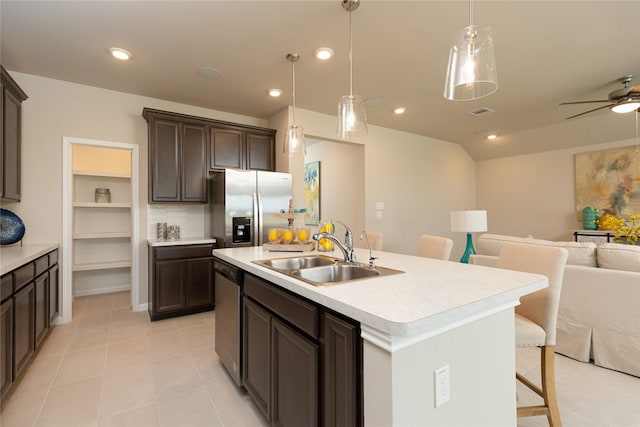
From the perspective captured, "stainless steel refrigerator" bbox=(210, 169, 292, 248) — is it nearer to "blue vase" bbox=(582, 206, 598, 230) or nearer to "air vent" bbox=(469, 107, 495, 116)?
"air vent" bbox=(469, 107, 495, 116)

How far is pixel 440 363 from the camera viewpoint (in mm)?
1018

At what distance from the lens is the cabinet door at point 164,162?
360cm

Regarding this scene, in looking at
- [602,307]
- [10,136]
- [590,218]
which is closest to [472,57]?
[602,307]

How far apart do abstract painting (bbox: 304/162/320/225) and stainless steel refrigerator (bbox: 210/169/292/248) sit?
204cm

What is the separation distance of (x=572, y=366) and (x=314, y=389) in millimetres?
2328

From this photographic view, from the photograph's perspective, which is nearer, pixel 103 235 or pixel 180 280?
pixel 180 280

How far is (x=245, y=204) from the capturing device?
12.2 ft

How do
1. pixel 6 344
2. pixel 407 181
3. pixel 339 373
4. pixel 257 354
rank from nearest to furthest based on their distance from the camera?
pixel 339 373 < pixel 257 354 < pixel 6 344 < pixel 407 181

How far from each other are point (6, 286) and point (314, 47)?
2.86m

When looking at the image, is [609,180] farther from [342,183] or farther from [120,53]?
[120,53]

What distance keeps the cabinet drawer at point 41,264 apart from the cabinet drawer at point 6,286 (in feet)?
2.03

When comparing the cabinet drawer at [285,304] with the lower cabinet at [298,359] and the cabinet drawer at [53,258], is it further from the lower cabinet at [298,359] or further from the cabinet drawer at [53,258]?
the cabinet drawer at [53,258]

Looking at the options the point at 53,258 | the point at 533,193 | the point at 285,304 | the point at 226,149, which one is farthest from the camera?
the point at 533,193

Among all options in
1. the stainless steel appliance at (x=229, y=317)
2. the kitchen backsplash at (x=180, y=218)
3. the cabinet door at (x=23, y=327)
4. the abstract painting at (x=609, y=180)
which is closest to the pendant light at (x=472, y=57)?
the stainless steel appliance at (x=229, y=317)
